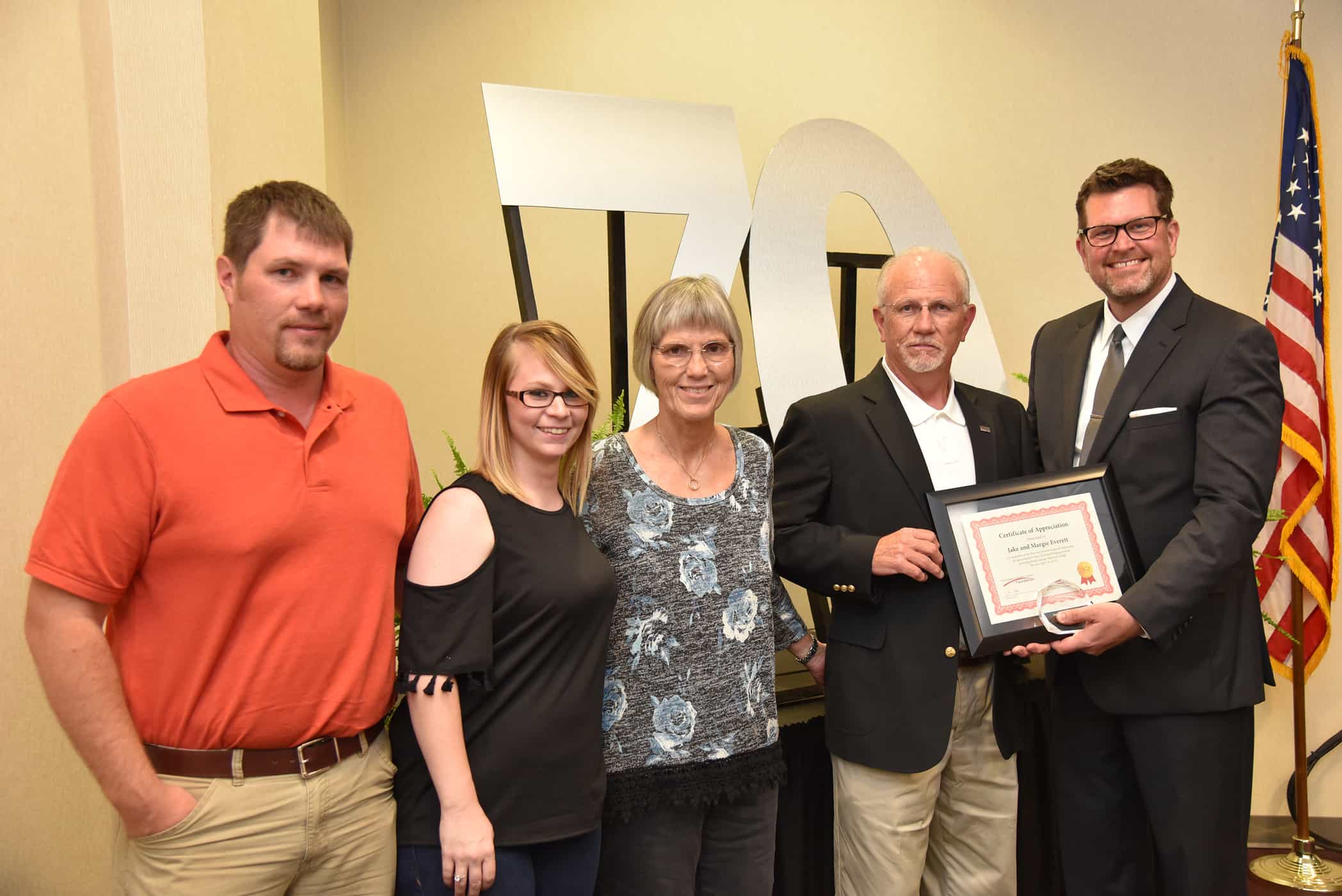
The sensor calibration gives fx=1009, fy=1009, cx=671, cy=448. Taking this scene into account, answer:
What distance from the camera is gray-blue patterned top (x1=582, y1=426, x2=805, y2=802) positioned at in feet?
5.90

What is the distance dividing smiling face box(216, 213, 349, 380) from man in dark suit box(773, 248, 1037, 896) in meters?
1.06

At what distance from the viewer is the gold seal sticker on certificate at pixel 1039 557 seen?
2.03 metres

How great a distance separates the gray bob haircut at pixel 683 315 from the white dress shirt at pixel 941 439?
45 cm

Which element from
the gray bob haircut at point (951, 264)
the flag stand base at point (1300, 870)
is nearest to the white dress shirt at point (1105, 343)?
the gray bob haircut at point (951, 264)

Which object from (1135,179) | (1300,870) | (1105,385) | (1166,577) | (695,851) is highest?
(1135,179)

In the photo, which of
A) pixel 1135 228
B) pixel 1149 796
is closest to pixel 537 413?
pixel 1135 228

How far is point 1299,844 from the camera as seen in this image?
11.9 feet

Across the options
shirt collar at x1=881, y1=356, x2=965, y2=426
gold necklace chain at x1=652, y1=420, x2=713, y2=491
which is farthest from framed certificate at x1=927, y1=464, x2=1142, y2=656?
gold necklace chain at x1=652, y1=420, x2=713, y2=491

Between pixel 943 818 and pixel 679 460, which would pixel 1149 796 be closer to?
pixel 943 818

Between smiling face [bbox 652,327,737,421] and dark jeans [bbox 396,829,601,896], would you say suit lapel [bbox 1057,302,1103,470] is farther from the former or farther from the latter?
dark jeans [bbox 396,829,601,896]

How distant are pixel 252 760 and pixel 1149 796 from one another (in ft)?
5.81

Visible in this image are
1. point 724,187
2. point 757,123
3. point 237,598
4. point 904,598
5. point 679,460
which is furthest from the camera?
A: point 757,123

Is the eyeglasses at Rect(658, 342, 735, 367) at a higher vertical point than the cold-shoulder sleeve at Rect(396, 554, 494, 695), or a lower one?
higher

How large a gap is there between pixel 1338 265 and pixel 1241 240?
365 millimetres
